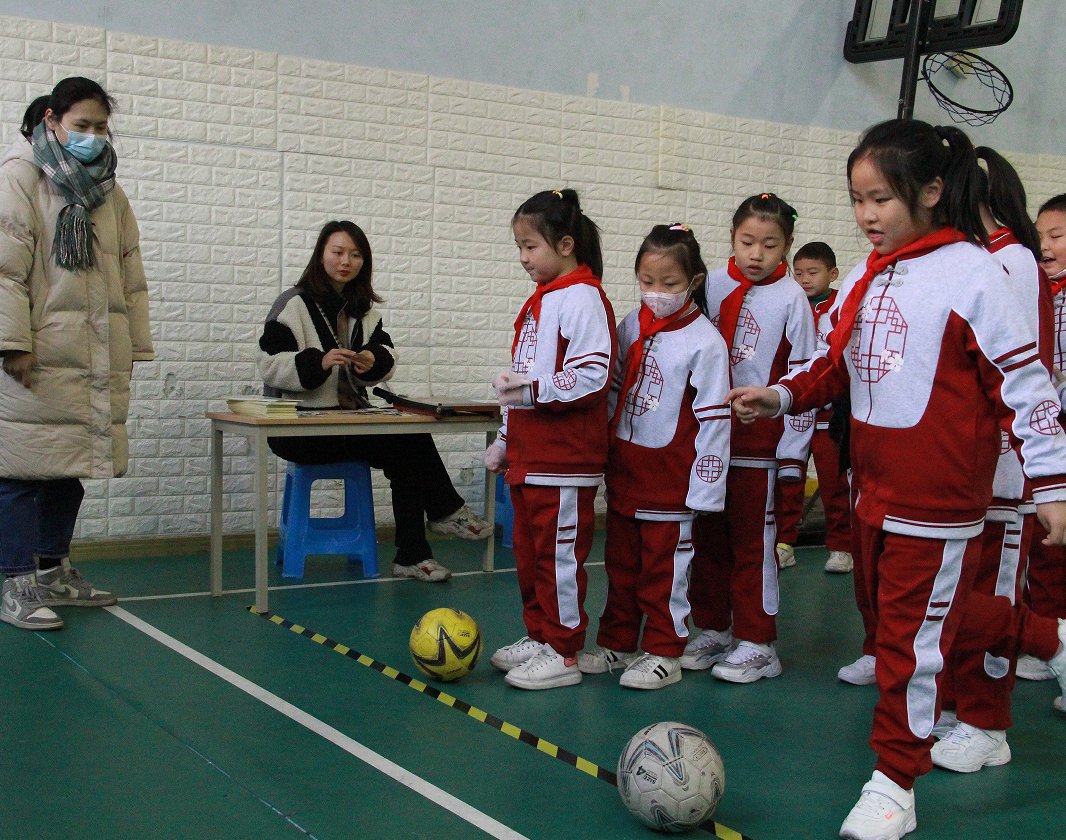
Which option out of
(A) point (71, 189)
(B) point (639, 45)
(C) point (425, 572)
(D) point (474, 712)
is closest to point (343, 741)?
(D) point (474, 712)

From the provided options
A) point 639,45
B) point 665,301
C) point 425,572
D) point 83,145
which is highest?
point 639,45

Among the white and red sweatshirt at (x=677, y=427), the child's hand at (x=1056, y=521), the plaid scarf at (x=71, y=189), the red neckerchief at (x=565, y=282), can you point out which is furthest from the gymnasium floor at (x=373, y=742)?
the plaid scarf at (x=71, y=189)

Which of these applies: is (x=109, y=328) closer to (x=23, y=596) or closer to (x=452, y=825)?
(x=23, y=596)

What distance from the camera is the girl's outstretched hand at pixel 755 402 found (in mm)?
2459

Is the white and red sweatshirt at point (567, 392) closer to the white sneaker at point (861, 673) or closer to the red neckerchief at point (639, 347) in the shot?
the red neckerchief at point (639, 347)

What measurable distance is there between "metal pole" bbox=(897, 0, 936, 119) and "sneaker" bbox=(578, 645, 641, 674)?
4.09 meters

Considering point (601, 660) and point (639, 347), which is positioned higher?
point (639, 347)

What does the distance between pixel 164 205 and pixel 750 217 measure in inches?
113

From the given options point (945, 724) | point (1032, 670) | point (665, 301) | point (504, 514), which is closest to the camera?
point (945, 724)

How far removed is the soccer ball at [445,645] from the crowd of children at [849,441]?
0.49 feet

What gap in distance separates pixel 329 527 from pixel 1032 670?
2877mm

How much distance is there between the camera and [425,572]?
4.72 meters

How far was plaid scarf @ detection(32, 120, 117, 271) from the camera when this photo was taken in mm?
3654

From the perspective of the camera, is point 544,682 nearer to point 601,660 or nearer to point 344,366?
point 601,660
